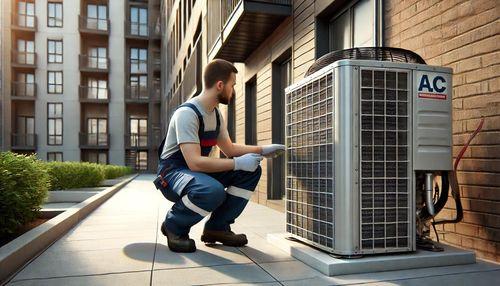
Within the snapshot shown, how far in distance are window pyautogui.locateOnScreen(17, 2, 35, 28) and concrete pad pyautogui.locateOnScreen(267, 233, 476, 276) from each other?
38.3 metres

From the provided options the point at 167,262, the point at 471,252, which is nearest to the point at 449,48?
the point at 471,252

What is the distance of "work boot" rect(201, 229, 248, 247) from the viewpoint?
4133 mm

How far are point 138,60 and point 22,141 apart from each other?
11.3m

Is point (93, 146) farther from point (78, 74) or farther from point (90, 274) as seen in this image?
point (90, 274)

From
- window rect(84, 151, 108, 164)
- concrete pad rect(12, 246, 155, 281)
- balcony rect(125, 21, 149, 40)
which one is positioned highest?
balcony rect(125, 21, 149, 40)

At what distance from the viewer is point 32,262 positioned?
3.62m

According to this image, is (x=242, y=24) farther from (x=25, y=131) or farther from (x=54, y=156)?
(x=25, y=131)

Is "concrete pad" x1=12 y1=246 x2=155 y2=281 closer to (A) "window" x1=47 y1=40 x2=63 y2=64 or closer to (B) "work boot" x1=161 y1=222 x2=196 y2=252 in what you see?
(B) "work boot" x1=161 y1=222 x2=196 y2=252

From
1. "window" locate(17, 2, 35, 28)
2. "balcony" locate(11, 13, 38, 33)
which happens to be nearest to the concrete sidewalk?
"balcony" locate(11, 13, 38, 33)

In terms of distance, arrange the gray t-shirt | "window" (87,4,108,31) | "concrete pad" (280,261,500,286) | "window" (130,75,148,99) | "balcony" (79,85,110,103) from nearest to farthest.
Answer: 1. "concrete pad" (280,261,500,286)
2. the gray t-shirt
3. "balcony" (79,85,110,103)
4. "window" (87,4,108,31)
5. "window" (130,75,148,99)

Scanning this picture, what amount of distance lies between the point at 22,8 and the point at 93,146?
12.9 metres

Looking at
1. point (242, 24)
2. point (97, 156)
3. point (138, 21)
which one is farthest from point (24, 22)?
point (242, 24)

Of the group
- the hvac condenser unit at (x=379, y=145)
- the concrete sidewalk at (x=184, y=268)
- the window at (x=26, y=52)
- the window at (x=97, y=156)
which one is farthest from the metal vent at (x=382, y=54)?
the window at (x=26, y=52)

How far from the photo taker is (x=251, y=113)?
10.1 m
